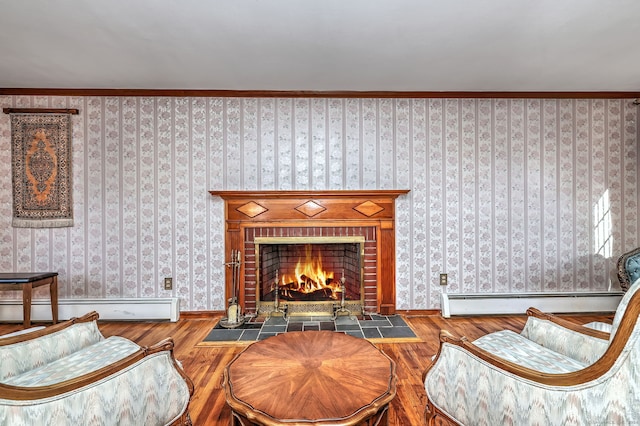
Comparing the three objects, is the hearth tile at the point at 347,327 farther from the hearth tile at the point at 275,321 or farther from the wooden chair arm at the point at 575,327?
the wooden chair arm at the point at 575,327

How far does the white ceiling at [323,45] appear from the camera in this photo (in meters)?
2.04

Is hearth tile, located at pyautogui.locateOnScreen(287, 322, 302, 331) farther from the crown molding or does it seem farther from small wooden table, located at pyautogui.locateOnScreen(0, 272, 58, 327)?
the crown molding

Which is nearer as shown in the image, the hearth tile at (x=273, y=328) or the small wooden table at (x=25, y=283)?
the small wooden table at (x=25, y=283)

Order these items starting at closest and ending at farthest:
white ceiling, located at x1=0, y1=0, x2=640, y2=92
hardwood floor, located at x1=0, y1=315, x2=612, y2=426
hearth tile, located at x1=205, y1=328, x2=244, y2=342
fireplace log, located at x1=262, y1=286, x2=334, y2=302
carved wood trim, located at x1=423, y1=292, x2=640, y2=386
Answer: carved wood trim, located at x1=423, y1=292, x2=640, y2=386
hardwood floor, located at x1=0, y1=315, x2=612, y2=426
white ceiling, located at x1=0, y1=0, x2=640, y2=92
hearth tile, located at x1=205, y1=328, x2=244, y2=342
fireplace log, located at x1=262, y1=286, x2=334, y2=302

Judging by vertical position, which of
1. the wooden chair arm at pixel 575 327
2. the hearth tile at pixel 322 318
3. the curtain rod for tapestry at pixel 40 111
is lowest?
the hearth tile at pixel 322 318

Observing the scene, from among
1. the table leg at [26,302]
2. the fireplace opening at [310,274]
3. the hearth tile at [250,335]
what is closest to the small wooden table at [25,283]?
the table leg at [26,302]

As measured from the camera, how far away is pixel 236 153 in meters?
3.41

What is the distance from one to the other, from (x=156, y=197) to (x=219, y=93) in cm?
130

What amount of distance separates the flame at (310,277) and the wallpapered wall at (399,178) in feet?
2.38

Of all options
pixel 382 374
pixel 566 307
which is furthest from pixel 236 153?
pixel 566 307

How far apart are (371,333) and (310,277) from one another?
0.94 meters

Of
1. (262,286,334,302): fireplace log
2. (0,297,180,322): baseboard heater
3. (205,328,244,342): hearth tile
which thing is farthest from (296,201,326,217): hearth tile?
(0,297,180,322): baseboard heater

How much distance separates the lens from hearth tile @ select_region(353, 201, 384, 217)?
336 centimetres

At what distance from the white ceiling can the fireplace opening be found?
167 centimetres
